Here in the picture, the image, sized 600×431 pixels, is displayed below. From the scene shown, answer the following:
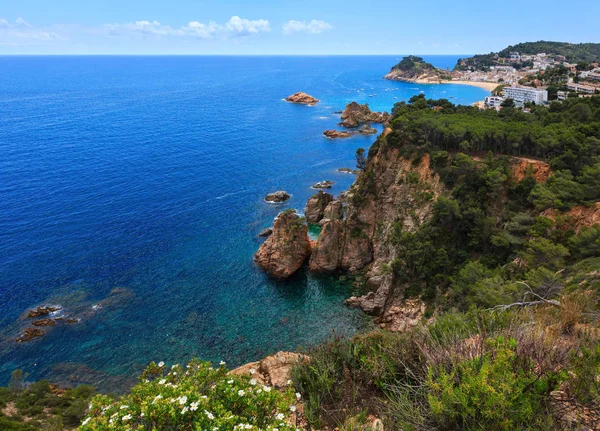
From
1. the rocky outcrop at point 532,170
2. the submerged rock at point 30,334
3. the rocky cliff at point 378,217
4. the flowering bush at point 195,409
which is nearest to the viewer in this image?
the flowering bush at point 195,409

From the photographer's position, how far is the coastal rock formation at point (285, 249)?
4456 cm

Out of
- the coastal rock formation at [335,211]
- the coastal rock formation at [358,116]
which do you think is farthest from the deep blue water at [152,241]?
the coastal rock formation at [358,116]

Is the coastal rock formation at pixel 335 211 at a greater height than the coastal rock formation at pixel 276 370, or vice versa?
the coastal rock formation at pixel 276 370

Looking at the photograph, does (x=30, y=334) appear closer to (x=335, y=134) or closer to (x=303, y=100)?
(x=335, y=134)

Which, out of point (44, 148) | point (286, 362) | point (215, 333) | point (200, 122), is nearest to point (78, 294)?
point (215, 333)

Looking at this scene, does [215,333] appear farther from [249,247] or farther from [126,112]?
[126,112]

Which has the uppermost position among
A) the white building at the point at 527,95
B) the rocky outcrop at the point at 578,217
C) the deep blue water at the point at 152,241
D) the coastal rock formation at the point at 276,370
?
the white building at the point at 527,95

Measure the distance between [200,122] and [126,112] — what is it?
3413cm

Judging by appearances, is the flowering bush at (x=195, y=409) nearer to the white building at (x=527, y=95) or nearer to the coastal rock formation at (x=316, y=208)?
the coastal rock formation at (x=316, y=208)

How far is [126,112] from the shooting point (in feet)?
426

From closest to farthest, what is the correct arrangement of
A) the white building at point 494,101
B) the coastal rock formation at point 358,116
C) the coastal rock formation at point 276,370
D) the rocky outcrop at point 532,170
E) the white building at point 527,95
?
the coastal rock formation at point 276,370 → the rocky outcrop at point 532,170 → the white building at point 527,95 → the white building at point 494,101 → the coastal rock formation at point 358,116

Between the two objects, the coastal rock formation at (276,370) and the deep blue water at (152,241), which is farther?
the deep blue water at (152,241)

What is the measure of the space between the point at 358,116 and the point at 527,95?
50.1 meters

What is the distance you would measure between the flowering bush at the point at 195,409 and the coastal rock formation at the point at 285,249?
34661 millimetres
